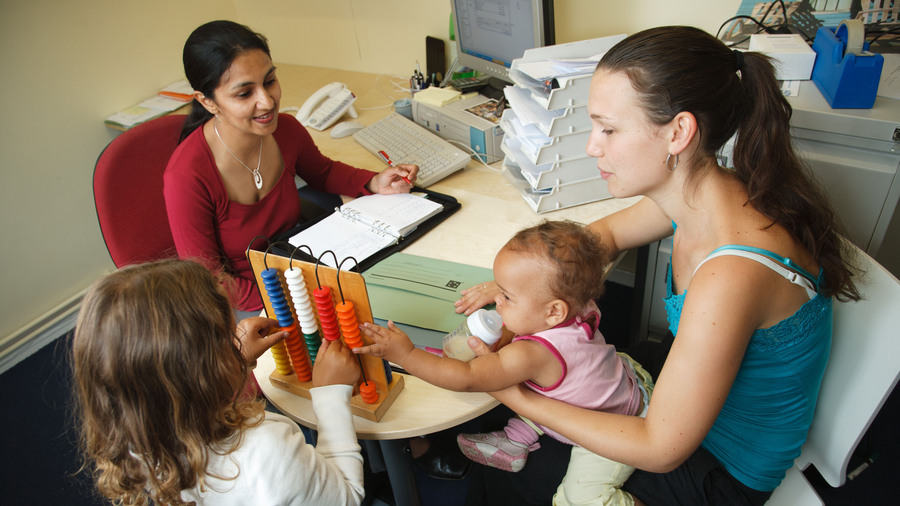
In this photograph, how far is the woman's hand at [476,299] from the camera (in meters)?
1.15

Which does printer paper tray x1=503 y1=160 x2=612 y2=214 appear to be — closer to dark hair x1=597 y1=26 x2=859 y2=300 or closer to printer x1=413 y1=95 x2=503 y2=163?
printer x1=413 y1=95 x2=503 y2=163

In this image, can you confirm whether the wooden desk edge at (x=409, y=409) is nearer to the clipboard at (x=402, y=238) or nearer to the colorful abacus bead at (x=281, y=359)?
the colorful abacus bead at (x=281, y=359)

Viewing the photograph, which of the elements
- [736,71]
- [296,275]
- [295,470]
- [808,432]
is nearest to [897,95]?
[736,71]

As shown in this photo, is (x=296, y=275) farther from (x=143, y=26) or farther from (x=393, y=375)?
(x=143, y=26)

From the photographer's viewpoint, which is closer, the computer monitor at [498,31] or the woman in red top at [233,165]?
the woman in red top at [233,165]

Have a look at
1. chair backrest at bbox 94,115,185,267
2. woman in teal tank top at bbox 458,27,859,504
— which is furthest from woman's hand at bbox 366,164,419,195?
woman in teal tank top at bbox 458,27,859,504

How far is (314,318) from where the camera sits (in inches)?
38.2

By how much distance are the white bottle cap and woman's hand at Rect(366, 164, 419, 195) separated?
2.17ft

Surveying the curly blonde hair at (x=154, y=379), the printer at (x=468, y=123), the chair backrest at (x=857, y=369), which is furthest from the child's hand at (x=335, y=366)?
the printer at (x=468, y=123)

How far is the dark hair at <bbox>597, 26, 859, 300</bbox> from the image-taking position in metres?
0.90

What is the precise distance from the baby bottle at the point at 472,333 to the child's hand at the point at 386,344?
0.14 meters

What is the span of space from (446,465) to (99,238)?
→ 6.70 ft

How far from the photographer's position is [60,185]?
2463 mm

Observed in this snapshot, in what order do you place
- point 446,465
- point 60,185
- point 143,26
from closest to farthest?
point 446,465, point 60,185, point 143,26
